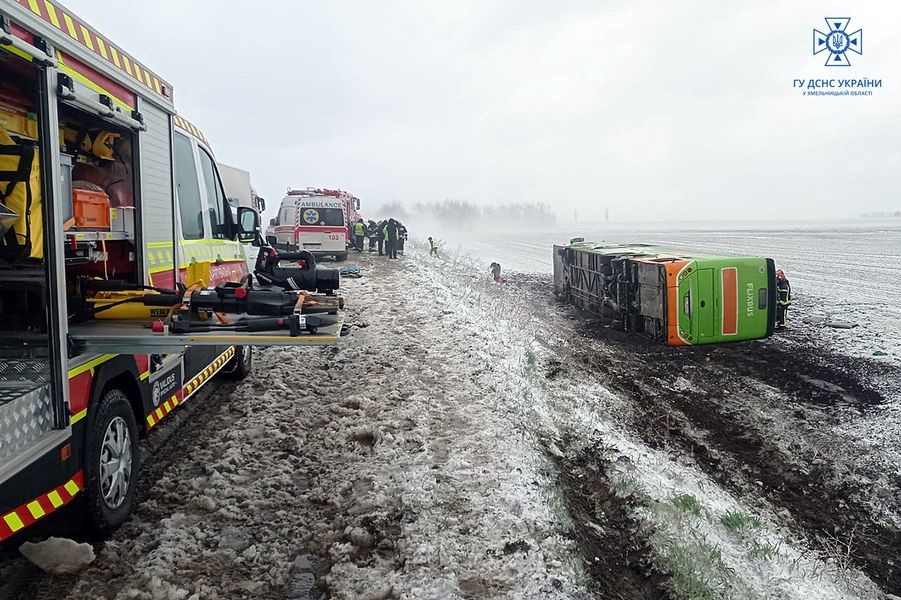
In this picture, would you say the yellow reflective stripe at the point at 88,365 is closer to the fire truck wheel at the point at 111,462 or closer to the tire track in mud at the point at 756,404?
the fire truck wheel at the point at 111,462

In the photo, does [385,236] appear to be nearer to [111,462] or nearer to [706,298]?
[706,298]

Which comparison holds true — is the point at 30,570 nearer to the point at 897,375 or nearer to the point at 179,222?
the point at 179,222

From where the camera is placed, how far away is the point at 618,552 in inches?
161

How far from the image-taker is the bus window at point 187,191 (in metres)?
5.56

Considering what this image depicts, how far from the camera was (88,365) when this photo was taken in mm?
3740

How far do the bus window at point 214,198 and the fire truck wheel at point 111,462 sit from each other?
2.67m

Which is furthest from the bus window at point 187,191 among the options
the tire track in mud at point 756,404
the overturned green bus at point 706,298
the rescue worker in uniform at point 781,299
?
the rescue worker in uniform at point 781,299

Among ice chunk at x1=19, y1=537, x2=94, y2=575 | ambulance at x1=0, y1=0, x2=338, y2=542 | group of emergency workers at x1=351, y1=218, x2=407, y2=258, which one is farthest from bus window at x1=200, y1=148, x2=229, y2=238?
group of emergency workers at x1=351, y1=218, x2=407, y2=258

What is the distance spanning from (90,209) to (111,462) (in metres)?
1.66

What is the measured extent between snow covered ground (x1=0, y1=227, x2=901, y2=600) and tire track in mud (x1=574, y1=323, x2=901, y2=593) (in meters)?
0.03

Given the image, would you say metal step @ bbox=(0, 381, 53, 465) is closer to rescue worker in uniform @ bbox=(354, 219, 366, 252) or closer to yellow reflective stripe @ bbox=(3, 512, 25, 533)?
yellow reflective stripe @ bbox=(3, 512, 25, 533)

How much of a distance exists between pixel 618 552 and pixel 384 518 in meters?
1.46

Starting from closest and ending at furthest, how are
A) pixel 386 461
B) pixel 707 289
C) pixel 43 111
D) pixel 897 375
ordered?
pixel 43 111 → pixel 386 461 → pixel 897 375 → pixel 707 289

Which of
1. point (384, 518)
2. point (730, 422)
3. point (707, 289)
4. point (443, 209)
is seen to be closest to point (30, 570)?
point (384, 518)
